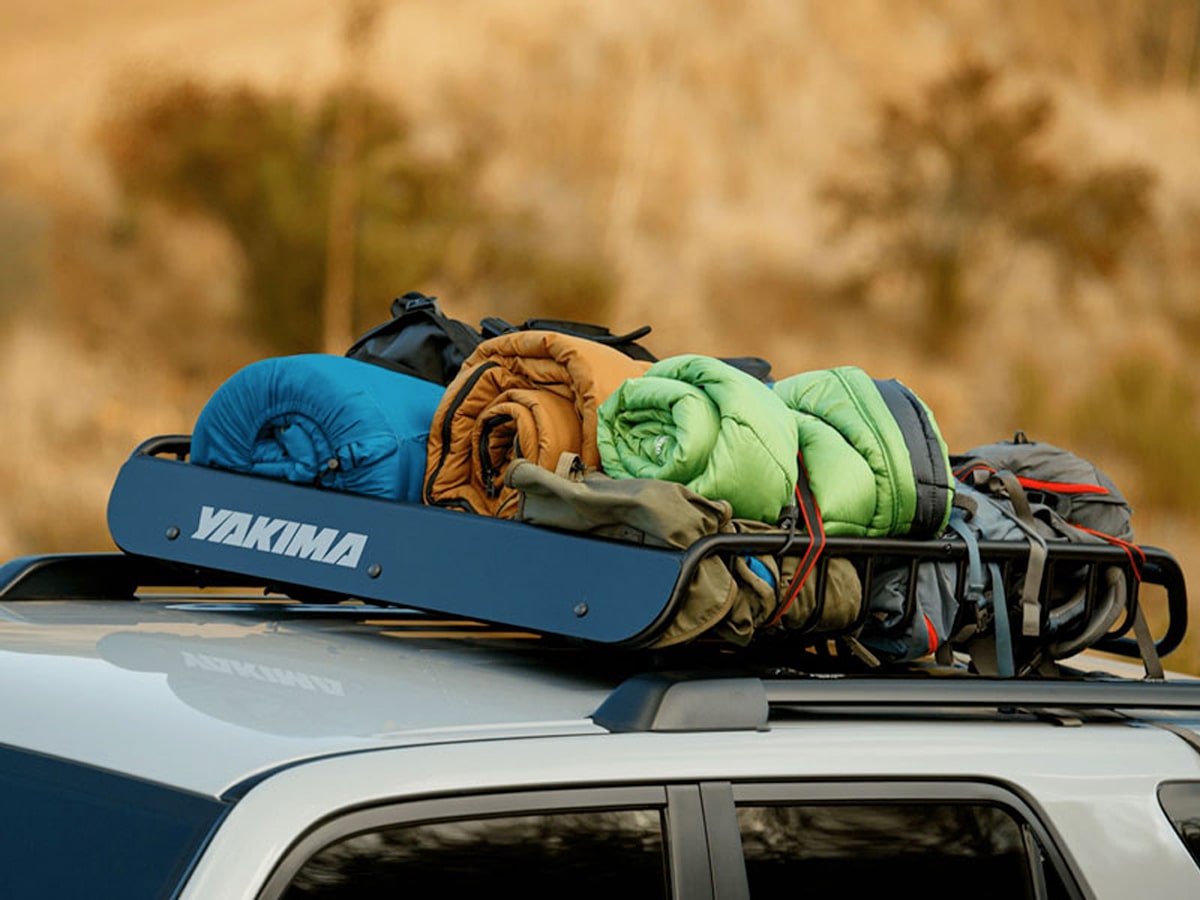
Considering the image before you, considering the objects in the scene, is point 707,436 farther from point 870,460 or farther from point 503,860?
point 503,860

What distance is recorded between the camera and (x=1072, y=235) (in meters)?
9.53

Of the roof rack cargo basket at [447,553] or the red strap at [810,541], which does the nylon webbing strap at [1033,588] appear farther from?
the red strap at [810,541]

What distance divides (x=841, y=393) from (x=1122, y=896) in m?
0.77

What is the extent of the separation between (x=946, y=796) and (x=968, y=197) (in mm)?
7857

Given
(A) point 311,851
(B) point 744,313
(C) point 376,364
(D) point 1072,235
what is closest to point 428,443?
(C) point 376,364

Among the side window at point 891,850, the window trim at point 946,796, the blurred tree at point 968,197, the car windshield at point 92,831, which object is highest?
the blurred tree at point 968,197

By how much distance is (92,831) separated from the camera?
5.94 feet

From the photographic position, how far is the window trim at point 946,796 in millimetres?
1971

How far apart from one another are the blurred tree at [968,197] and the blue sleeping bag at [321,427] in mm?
6871

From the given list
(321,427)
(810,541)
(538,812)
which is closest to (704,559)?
(810,541)

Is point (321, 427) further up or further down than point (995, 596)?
further up

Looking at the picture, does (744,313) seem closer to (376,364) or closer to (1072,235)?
(1072,235)

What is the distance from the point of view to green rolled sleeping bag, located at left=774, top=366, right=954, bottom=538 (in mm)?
2422

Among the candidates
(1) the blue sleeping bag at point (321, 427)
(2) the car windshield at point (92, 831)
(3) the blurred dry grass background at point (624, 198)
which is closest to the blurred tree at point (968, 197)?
(3) the blurred dry grass background at point (624, 198)
